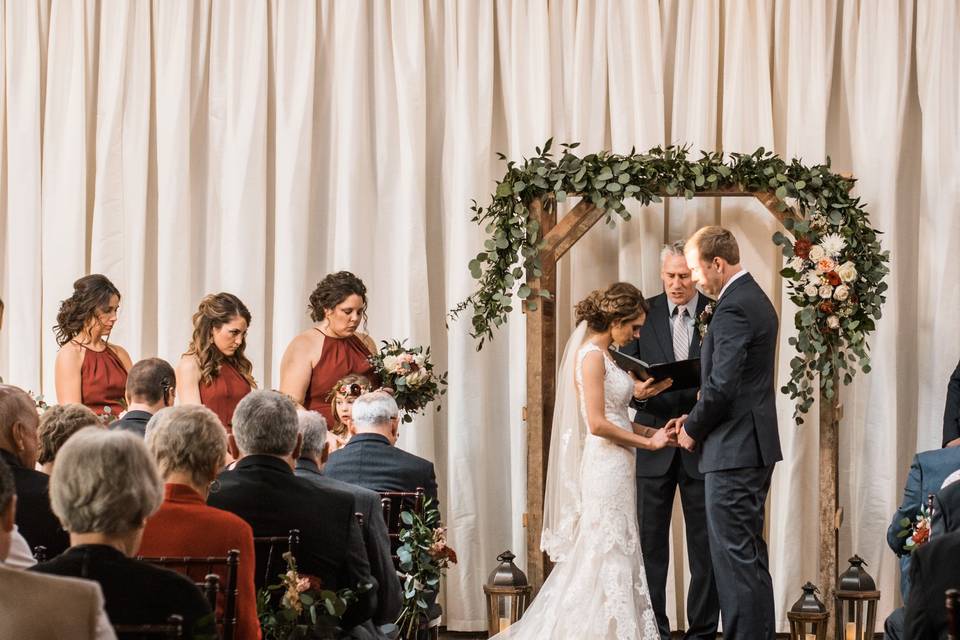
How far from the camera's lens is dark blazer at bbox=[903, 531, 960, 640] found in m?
2.80

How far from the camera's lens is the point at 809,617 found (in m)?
5.91

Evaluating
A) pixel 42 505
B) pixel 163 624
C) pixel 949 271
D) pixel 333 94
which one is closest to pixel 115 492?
pixel 163 624

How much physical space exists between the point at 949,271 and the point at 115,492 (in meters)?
5.42

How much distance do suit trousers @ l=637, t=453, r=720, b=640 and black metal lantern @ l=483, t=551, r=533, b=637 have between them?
62cm

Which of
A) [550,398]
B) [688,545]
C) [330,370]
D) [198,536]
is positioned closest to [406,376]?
[330,370]

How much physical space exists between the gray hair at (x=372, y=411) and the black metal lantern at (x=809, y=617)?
2.42 m

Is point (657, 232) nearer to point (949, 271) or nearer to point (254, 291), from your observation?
point (949, 271)

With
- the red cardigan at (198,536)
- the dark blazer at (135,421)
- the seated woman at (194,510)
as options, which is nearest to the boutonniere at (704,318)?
the dark blazer at (135,421)

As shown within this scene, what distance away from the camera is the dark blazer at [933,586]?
9.18 ft

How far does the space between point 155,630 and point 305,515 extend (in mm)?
1146

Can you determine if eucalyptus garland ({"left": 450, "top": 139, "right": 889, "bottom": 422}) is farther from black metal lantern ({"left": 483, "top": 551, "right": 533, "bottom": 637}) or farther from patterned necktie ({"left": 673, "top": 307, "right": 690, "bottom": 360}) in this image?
black metal lantern ({"left": 483, "top": 551, "right": 533, "bottom": 637})

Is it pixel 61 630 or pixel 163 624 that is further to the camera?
pixel 163 624

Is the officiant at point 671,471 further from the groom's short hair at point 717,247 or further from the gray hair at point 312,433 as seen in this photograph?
the gray hair at point 312,433

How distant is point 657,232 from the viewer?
6.82m
